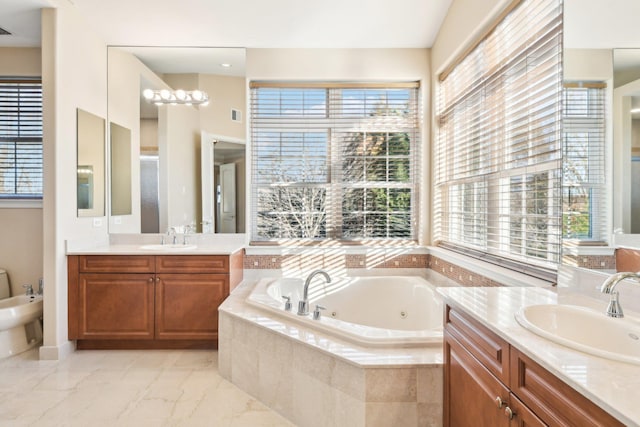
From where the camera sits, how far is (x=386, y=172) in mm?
3781

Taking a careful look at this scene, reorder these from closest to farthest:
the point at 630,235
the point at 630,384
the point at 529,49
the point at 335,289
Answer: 1. the point at 630,384
2. the point at 630,235
3. the point at 529,49
4. the point at 335,289

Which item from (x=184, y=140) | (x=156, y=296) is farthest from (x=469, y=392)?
(x=184, y=140)

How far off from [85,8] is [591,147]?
360 centimetres

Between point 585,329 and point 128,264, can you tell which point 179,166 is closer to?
point 128,264

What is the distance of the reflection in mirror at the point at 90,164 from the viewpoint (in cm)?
319

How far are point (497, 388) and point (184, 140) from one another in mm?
3273

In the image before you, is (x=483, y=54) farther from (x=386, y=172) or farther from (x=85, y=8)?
(x=85, y=8)

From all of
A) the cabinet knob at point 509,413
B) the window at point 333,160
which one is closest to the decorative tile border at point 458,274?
the window at point 333,160

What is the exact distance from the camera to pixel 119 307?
3.11 meters

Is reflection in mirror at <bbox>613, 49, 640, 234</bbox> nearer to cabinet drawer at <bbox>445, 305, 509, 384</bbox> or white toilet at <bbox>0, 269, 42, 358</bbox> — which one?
cabinet drawer at <bbox>445, 305, 509, 384</bbox>

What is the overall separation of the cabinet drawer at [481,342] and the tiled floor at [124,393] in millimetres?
1109

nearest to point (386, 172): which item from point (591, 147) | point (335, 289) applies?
point (335, 289)

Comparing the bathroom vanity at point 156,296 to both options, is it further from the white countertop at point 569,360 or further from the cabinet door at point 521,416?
the cabinet door at point 521,416

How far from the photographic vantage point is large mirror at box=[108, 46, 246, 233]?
11.9 ft
